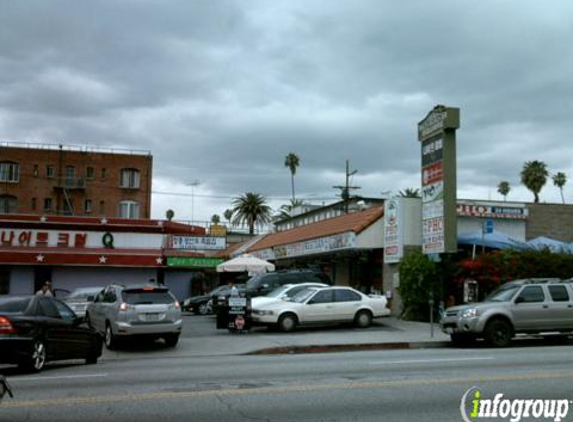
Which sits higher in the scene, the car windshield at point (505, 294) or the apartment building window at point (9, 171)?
the apartment building window at point (9, 171)

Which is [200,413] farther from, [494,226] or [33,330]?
[494,226]

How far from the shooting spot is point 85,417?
848 cm

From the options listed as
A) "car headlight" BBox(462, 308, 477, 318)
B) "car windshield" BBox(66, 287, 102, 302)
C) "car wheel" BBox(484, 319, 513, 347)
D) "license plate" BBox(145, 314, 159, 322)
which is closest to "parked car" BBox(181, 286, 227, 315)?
"car windshield" BBox(66, 287, 102, 302)

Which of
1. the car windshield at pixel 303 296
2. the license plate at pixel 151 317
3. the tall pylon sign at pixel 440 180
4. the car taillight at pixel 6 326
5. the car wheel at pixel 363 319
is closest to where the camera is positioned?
A: the car taillight at pixel 6 326

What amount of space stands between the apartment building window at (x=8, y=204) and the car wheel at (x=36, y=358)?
52.8m

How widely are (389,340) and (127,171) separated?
48225mm

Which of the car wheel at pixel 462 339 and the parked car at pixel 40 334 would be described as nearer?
the parked car at pixel 40 334

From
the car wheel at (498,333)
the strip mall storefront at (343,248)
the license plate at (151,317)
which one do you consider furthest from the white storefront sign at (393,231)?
the license plate at (151,317)

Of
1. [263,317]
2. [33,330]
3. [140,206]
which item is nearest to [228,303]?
[263,317]

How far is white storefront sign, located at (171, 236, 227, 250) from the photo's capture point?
1565 inches

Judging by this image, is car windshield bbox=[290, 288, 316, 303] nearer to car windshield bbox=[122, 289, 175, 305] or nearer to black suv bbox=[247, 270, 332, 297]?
black suv bbox=[247, 270, 332, 297]

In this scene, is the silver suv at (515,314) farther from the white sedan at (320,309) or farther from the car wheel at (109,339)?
the car wheel at (109,339)

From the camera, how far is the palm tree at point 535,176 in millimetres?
81250

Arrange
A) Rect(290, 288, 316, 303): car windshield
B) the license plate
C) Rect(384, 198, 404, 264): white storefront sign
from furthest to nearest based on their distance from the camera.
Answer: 1. Rect(384, 198, 404, 264): white storefront sign
2. Rect(290, 288, 316, 303): car windshield
3. the license plate
